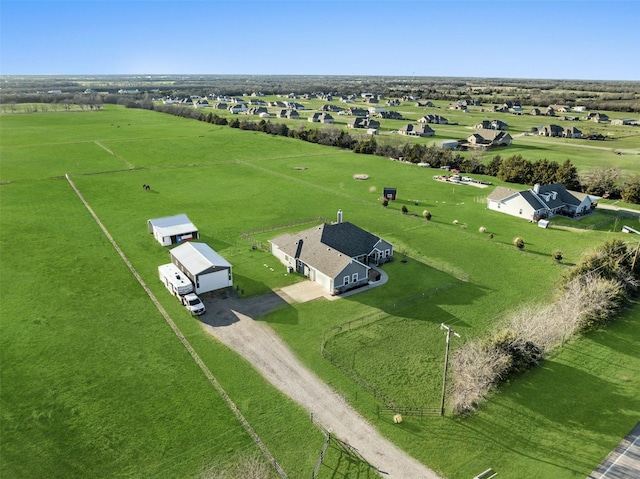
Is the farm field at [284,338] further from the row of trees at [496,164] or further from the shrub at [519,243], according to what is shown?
the row of trees at [496,164]

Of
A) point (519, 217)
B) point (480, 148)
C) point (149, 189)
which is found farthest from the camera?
point (480, 148)

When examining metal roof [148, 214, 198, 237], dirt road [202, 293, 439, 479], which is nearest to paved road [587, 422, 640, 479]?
dirt road [202, 293, 439, 479]

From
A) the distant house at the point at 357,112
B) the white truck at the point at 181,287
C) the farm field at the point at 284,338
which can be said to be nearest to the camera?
the farm field at the point at 284,338

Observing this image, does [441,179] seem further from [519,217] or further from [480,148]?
[480,148]

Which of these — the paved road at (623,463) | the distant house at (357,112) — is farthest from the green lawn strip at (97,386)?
the distant house at (357,112)

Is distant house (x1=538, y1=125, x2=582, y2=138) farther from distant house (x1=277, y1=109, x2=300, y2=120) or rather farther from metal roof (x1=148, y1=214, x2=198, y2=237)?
metal roof (x1=148, y1=214, x2=198, y2=237)

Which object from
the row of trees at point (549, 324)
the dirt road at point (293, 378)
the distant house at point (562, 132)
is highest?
the distant house at point (562, 132)

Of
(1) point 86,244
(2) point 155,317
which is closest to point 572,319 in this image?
(2) point 155,317

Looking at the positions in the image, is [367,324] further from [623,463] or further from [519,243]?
[519,243]
